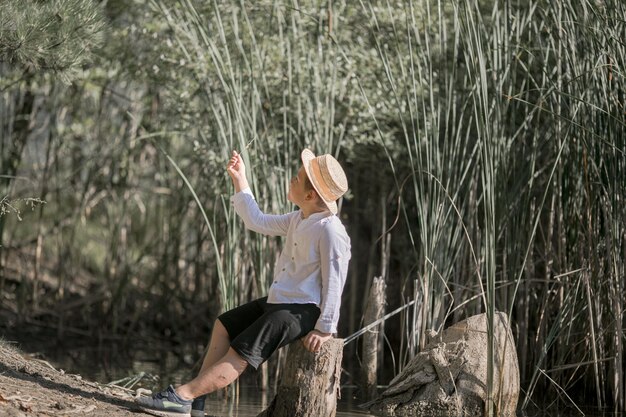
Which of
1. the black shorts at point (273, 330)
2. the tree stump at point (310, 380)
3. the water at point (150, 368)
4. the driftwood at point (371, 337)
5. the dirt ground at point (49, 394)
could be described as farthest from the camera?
the driftwood at point (371, 337)

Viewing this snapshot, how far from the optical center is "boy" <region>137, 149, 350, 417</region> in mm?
3668

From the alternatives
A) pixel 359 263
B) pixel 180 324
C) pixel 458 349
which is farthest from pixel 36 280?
pixel 458 349

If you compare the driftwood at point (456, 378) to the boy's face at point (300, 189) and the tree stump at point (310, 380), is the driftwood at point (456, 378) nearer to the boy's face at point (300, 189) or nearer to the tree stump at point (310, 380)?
the tree stump at point (310, 380)

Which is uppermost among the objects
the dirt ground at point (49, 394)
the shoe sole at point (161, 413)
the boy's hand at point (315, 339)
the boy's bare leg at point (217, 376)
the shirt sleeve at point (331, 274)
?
the shirt sleeve at point (331, 274)

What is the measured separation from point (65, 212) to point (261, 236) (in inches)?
167

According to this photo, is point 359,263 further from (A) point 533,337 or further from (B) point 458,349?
(B) point 458,349

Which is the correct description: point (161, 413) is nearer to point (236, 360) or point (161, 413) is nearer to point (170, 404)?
point (170, 404)

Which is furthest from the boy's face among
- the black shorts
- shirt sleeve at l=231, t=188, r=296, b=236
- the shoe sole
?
the shoe sole

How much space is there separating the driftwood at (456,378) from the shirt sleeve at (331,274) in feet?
3.86

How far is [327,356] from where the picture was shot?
12.4 ft

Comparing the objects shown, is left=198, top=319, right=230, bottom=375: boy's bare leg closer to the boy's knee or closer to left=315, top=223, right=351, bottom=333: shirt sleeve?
the boy's knee

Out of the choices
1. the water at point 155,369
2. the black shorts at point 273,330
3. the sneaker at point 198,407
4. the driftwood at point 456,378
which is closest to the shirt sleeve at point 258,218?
the black shorts at point 273,330

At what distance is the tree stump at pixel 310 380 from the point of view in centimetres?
379

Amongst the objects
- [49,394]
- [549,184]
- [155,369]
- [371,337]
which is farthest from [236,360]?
[155,369]
